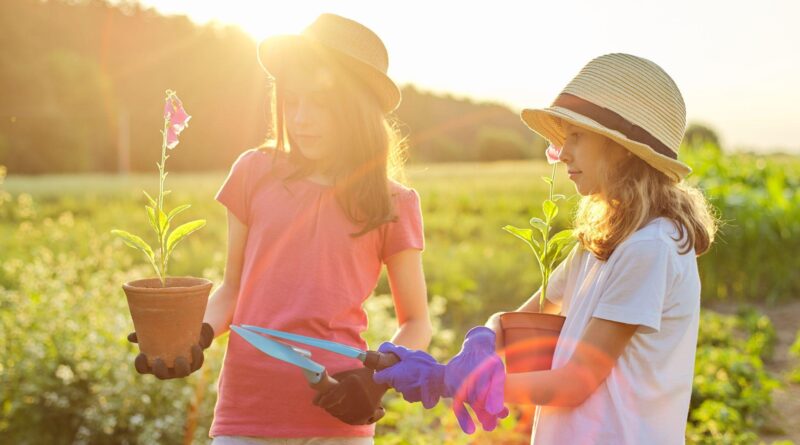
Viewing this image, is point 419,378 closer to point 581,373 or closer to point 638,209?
point 581,373

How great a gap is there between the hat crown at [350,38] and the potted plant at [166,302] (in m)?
0.39

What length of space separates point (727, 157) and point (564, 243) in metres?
12.7

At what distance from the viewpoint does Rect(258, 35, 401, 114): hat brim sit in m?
1.90

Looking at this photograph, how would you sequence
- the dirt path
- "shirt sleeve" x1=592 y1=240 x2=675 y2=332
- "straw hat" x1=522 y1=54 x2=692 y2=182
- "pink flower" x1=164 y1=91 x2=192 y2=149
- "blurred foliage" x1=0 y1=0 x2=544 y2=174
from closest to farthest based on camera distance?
"shirt sleeve" x1=592 y1=240 x2=675 y2=332, "straw hat" x1=522 y1=54 x2=692 y2=182, "pink flower" x1=164 y1=91 x2=192 y2=149, the dirt path, "blurred foliage" x1=0 y1=0 x2=544 y2=174

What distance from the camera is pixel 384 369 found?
5.08 ft

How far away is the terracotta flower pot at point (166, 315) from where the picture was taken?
164 centimetres

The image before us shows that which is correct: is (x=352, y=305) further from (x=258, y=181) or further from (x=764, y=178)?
(x=764, y=178)

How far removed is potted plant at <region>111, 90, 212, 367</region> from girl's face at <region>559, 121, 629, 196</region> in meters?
0.79

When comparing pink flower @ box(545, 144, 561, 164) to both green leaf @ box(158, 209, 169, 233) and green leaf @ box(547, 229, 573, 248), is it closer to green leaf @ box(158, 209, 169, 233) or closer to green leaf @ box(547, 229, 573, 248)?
green leaf @ box(547, 229, 573, 248)

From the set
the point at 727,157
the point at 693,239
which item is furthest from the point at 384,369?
the point at 727,157

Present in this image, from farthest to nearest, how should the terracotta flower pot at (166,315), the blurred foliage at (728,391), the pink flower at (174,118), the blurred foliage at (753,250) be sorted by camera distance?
1. the blurred foliage at (753,250)
2. the blurred foliage at (728,391)
3. the pink flower at (174,118)
4. the terracotta flower pot at (166,315)

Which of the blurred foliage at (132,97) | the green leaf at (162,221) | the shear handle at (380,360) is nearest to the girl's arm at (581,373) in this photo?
the shear handle at (380,360)

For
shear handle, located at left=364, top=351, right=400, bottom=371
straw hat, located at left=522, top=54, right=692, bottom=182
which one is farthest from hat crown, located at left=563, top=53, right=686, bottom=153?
shear handle, located at left=364, top=351, right=400, bottom=371

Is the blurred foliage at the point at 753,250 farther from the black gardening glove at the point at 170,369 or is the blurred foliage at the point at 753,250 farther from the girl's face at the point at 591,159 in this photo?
the black gardening glove at the point at 170,369
